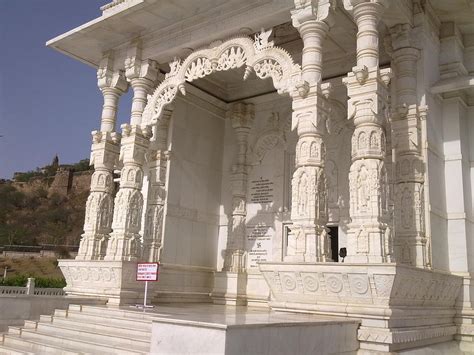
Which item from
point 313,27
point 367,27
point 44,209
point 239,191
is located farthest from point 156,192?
point 44,209

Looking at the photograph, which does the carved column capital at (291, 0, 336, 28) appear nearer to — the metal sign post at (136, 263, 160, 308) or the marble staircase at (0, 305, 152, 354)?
the metal sign post at (136, 263, 160, 308)

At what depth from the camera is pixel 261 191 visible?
11.1m

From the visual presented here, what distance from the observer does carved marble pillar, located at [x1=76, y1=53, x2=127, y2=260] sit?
9.63 m

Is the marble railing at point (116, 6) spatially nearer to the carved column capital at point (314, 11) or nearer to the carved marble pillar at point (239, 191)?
the carved column capital at point (314, 11)

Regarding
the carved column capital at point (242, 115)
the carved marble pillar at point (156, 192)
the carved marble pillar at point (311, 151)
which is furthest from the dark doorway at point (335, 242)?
the carved marble pillar at point (156, 192)

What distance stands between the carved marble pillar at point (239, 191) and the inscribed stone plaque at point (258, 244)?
0.48 ft

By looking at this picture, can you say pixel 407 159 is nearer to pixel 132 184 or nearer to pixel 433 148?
pixel 433 148

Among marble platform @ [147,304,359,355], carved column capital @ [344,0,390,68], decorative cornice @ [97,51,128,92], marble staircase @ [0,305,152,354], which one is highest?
decorative cornice @ [97,51,128,92]

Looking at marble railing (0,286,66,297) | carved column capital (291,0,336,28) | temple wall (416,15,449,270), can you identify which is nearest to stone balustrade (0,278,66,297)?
marble railing (0,286,66,297)

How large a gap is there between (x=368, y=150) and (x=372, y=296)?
194cm

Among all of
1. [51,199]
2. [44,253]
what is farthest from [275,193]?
[51,199]

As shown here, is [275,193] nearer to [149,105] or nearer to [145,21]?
[149,105]

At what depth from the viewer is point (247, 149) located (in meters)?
11.5

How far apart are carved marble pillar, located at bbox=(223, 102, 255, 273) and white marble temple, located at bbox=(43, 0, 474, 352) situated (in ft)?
0.11
